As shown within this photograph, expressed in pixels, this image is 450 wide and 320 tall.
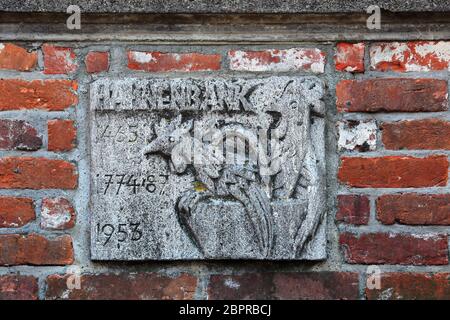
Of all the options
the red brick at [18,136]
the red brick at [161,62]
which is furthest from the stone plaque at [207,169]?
the red brick at [18,136]

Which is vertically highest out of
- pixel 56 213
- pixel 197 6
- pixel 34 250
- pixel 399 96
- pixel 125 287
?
pixel 197 6

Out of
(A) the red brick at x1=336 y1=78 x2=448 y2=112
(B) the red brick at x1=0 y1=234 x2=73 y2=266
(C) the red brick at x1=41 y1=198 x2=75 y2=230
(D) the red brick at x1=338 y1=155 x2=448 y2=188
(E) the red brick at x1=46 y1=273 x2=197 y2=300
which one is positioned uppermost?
(A) the red brick at x1=336 y1=78 x2=448 y2=112

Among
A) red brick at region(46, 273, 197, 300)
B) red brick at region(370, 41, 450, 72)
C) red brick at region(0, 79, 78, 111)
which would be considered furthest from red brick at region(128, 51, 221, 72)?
red brick at region(46, 273, 197, 300)

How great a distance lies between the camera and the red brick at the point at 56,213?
104 inches

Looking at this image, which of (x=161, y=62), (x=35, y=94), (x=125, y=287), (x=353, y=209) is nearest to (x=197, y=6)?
(x=161, y=62)

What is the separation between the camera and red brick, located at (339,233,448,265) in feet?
8.69

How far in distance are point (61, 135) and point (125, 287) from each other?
502 mm

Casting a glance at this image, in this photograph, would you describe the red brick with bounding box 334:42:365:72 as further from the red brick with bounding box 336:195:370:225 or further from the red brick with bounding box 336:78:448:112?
the red brick with bounding box 336:195:370:225

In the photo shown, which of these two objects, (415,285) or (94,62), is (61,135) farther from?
(415,285)

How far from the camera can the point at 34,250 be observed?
266 cm

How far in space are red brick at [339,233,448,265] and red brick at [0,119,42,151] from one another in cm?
103

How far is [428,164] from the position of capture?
2646 mm

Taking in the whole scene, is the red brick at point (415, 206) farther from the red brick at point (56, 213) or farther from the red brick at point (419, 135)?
the red brick at point (56, 213)

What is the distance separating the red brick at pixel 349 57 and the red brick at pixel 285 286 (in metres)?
0.63
